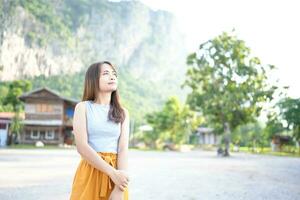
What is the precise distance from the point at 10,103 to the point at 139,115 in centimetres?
3182

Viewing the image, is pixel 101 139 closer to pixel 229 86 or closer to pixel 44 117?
pixel 229 86

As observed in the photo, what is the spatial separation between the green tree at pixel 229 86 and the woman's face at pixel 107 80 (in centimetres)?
2355

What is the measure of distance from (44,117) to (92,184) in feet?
104

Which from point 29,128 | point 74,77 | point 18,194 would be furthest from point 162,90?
point 18,194

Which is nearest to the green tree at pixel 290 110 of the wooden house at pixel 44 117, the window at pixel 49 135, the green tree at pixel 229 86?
the green tree at pixel 229 86

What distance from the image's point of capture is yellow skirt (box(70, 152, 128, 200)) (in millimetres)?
2098

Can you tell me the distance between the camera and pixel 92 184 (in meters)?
2.12

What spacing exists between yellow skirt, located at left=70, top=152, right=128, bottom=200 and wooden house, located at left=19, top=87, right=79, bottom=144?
3078 cm

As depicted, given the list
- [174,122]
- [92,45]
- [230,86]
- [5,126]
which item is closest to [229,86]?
[230,86]

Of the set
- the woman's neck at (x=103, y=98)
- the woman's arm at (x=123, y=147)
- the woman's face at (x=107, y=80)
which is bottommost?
the woman's arm at (x=123, y=147)

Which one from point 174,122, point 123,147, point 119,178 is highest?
point 174,122

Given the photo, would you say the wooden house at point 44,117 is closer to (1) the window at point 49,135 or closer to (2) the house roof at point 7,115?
(1) the window at point 49,135

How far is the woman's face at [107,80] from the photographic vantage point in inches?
90.9

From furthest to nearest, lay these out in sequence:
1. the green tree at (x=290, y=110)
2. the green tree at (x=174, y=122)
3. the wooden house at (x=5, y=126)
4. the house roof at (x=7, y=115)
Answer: the green tree at (x=174, y=122) < the house roof at (x=7, y=115) < the wooden house at (x=5, y=126) < the green tree at (x=290, y=110)
